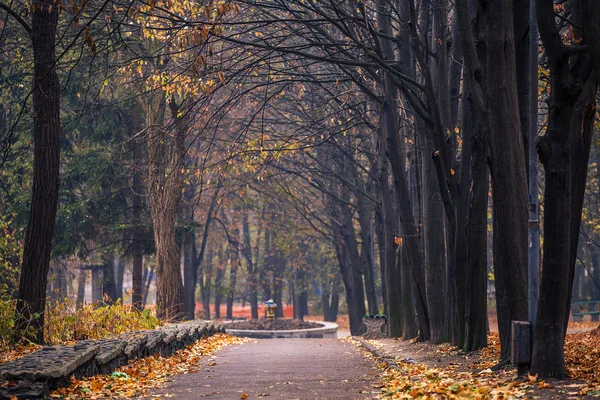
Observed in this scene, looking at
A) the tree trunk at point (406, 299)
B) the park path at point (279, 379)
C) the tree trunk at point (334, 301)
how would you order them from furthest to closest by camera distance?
the tree trunk at point (334, 301) < the tree trunk at point (406, 299) < the park path at point (279, 379)

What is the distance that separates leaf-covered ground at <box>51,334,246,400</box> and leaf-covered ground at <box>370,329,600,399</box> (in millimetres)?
3115

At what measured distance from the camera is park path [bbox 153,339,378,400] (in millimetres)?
9930

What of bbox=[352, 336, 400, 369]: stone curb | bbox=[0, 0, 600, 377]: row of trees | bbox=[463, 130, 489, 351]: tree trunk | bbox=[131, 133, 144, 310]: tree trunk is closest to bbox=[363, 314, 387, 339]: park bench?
bbox=[0, 0, 600, 377]: row of trees

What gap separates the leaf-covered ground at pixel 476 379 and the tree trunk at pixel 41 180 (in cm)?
562

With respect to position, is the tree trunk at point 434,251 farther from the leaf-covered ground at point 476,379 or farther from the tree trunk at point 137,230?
the tree trunk at point 137,230

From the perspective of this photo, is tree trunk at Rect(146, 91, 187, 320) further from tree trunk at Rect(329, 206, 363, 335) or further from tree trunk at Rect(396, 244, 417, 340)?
tree trunk at Rect(329, 206, 363, 335)

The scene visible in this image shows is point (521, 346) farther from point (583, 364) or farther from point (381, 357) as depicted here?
point (381, 357)

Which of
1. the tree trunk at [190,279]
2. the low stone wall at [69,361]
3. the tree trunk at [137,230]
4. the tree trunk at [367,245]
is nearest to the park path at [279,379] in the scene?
the low stone wall at [69,361]

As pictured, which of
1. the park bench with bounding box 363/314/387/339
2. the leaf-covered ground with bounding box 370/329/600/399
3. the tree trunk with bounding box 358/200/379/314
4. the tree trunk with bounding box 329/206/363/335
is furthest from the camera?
the tree trunk with bounding box 329/206/363/335

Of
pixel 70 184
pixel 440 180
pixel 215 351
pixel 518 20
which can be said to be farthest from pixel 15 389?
pixel 70 184

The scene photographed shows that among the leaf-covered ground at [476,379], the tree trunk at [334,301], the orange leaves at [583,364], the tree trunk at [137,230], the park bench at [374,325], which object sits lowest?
the leaf-covered ground at [476,379]

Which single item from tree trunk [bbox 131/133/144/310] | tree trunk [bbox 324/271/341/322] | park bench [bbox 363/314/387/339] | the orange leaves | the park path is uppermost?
tree trunk [bbox 131/133/144/310]

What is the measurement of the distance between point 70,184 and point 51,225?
20673 mm

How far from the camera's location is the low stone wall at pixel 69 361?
8727 mm
